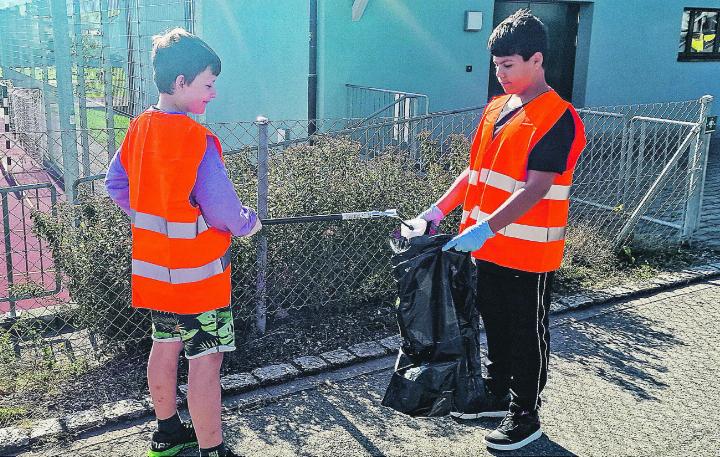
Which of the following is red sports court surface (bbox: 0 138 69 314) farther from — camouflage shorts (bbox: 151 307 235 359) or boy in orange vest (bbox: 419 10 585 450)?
boy in orange vest (bbox: 419 10 585 450)

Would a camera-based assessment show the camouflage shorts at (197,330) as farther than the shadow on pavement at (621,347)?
No

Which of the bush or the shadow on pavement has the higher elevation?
the bush

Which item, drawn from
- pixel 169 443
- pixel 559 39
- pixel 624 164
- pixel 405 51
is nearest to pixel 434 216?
pixel 169 443

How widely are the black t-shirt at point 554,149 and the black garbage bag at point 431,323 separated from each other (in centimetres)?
55

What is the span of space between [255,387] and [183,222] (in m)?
1.47

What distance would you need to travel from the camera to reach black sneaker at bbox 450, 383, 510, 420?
3447 mm

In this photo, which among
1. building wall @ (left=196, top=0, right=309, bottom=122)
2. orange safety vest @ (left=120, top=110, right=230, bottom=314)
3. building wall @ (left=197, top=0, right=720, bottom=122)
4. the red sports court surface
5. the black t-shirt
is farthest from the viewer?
building wall @ (left=197, top=0, right=720, bottom=122)

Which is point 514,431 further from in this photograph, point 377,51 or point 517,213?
point 377,51

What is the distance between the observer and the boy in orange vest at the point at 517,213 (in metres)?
2.88

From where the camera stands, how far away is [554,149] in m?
2.85

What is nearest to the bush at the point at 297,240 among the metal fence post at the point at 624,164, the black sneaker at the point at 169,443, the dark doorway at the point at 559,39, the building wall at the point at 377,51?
the black sneaker at the point at 169,443

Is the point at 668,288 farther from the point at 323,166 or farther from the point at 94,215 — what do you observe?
the point at 94,215

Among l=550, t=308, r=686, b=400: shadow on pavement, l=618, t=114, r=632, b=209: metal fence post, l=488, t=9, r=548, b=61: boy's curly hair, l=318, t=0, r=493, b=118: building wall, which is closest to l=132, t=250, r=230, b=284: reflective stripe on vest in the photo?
l=488, t=9, r=548, b=61: boy's curly hair

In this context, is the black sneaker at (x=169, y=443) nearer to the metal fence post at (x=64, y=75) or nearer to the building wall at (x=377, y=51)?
the metal fence post at (x=64, y=75)
